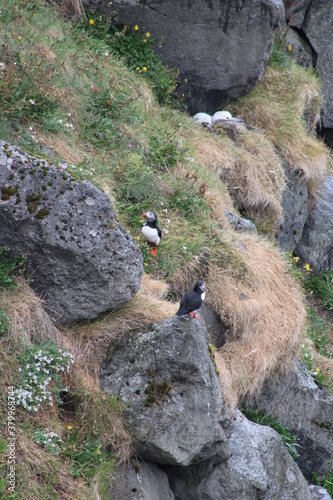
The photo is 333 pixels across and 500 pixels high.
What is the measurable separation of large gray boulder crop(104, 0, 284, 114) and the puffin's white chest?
3672 mm

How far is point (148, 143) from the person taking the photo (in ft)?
24.6

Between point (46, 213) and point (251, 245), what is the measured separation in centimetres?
332

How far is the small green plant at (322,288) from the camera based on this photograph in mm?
9422

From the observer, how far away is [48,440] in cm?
419

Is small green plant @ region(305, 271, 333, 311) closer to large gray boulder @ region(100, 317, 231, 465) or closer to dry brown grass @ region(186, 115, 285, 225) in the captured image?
dry brown grass @ region(186, 115, 285, 225)

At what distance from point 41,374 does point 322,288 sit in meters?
6.11

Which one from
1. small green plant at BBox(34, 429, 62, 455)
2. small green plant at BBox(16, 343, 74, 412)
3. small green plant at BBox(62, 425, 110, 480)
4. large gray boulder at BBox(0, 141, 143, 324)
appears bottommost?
small green plant at BBox(62, 425, 110, 480)

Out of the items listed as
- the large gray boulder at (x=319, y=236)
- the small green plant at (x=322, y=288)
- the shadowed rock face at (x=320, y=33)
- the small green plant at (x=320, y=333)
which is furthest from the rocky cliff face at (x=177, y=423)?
the shadowed rock face at (x=320, y=33)

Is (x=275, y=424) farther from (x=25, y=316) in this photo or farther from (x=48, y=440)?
(x=25, y=316)

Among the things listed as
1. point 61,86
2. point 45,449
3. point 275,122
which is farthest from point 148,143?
point 45,449

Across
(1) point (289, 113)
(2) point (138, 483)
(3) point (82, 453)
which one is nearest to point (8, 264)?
(3) point (82, 453)

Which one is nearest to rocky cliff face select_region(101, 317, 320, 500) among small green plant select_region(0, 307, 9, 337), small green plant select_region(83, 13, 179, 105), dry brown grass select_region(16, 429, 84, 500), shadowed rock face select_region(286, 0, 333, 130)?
dry brown grass select_region(16, 429, 84, 500)

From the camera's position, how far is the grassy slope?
4.49m

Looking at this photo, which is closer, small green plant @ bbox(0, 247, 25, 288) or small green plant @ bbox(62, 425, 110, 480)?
small green plant @ bbox(62, 425, 110, 480)
